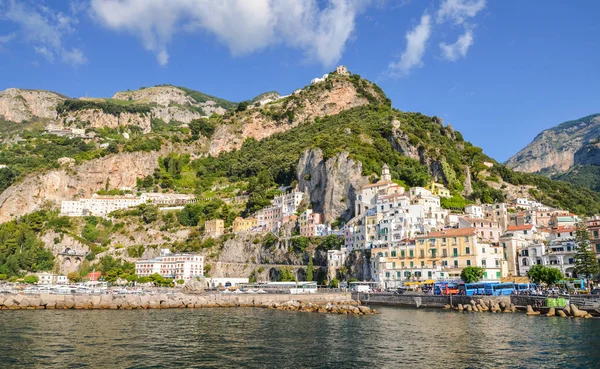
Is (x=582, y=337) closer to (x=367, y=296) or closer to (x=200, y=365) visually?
(x=200, y=365)

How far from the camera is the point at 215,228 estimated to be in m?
99.3

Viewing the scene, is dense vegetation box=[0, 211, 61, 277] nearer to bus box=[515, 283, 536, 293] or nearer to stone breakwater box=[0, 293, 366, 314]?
stone breakwater box=[0, 293, 366, 314]

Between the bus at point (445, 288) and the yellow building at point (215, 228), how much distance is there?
51.0m

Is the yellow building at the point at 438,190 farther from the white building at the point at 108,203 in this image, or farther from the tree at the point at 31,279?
the tree at the point at 31,279

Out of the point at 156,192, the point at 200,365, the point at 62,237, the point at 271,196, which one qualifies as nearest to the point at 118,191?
the point at 156,192

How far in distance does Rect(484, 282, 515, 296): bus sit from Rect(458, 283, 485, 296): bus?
0.55 m

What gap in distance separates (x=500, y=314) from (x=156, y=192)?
322 ft

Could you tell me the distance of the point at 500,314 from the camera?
4756 cm

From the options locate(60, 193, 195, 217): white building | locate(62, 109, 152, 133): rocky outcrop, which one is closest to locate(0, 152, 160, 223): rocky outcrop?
locate(60, 193, 195, 217): white building

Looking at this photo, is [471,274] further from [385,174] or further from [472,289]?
[385,174]

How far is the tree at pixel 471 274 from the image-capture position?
5909 cm

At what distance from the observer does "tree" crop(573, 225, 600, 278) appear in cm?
5481

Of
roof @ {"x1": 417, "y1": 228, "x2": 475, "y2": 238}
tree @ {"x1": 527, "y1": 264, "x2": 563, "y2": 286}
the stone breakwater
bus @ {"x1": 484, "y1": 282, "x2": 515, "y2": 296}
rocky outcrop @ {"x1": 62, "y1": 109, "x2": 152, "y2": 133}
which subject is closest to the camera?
bus @ {"x1": 484, "y1": 282, "x2": 515, "y2": 296}

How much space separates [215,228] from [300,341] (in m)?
68.1
